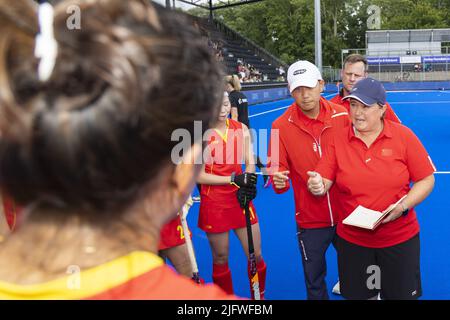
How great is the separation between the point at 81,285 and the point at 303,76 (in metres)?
3.00

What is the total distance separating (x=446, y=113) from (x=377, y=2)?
41.7m

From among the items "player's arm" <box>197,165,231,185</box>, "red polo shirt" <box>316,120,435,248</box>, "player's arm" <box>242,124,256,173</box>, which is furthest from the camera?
"player's arm" <box>242,124,256,173</box>

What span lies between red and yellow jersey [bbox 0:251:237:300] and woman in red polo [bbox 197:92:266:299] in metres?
2.74

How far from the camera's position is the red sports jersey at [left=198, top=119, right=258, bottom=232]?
3.61m

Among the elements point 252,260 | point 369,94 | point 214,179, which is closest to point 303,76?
point 369,94

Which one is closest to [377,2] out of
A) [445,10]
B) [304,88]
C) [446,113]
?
[445,10]

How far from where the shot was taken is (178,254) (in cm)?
341

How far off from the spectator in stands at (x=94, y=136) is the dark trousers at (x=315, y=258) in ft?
8.92

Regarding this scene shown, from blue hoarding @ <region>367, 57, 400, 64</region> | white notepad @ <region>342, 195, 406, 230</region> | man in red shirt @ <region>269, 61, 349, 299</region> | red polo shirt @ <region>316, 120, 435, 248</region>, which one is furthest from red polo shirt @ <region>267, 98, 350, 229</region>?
blue hoarding @ <region>367, 57, 400, 64</region>

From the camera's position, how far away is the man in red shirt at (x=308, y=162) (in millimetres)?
3396

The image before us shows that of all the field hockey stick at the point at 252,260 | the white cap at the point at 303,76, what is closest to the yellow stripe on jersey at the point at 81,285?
the field hockey stick at the point at 252,260

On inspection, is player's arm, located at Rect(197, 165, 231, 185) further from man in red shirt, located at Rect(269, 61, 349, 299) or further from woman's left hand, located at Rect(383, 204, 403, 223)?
woman's left hand, located at Rect(383, 204, 403, 223)

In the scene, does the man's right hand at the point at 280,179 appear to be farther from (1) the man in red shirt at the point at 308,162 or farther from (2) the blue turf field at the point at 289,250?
(2) the blue turf field at the point at 289,250

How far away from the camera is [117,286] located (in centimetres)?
76
